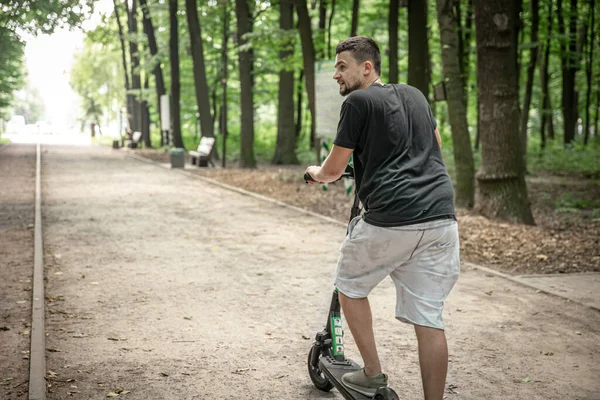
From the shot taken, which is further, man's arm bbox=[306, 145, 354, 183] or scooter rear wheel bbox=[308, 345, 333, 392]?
scooter rear wheel bbox=[308, 345, 333, 392]

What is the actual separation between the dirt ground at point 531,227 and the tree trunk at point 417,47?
2.71m

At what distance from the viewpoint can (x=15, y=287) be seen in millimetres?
7211

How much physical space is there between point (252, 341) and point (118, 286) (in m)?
2.30

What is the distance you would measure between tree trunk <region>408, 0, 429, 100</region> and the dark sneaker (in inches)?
426

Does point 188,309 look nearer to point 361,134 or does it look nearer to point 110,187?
point 361,134

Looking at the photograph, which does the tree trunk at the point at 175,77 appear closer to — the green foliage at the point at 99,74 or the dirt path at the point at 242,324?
the dirt path at the point at 242,324

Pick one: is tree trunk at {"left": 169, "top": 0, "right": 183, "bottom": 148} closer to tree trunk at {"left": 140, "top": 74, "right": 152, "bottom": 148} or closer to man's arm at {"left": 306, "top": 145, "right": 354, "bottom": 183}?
tree trunk at {"left": 140, "top": 74, "right": 152, "bottom": 148}

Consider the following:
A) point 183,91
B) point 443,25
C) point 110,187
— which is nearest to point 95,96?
point 183,91

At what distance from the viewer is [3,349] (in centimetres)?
519

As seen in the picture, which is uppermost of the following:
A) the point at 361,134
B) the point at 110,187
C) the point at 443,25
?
the point at 443,25

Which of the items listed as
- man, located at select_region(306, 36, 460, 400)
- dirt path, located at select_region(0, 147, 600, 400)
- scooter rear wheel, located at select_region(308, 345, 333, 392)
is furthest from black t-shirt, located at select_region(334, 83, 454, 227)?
dirt path, located at select_region(0, 147, 600, 400)

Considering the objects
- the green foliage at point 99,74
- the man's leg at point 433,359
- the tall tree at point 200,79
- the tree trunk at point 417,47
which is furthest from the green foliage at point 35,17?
the man's leg at point 433,359

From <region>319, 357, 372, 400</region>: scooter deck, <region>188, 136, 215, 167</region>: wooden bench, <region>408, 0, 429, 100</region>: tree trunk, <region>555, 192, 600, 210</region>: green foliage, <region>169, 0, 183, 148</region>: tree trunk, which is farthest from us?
<region>169, 0, 183, 148</region>: tree trunk

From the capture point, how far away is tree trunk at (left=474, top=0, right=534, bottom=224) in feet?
35.7
